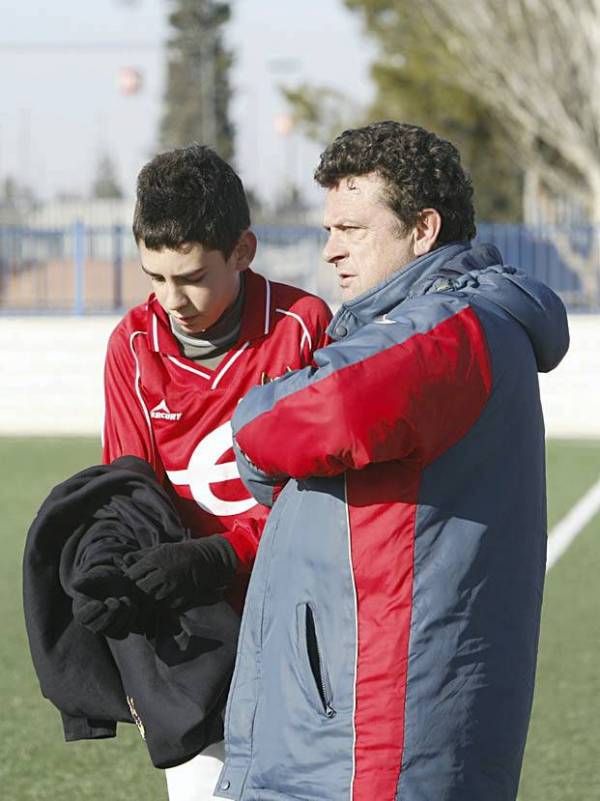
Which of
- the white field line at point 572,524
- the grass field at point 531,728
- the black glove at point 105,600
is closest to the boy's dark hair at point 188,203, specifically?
the black glove at point 105,600

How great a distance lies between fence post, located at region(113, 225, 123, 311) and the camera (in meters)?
20.5

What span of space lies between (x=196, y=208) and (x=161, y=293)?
0.64 ft

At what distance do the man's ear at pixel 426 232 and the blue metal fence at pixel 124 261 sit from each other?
55.6 feet

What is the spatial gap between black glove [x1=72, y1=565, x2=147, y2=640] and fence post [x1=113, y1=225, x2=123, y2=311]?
17.4 meters

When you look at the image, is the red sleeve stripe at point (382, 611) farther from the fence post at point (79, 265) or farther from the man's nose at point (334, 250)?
the fence post at point (79, 265)

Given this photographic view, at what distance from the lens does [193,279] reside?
3.60 m

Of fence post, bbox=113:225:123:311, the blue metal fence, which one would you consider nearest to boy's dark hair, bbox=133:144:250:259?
the blue metal fence

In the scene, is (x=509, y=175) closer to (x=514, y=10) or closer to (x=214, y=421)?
(x=514, y=10)

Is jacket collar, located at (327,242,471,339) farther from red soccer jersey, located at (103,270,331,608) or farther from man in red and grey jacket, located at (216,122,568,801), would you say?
red soccer jersey, located at (103,270,331,608)

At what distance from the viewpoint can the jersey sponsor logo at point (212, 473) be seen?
11.9 ft

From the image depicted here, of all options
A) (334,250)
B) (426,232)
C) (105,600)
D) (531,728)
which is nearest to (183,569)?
(105,600)

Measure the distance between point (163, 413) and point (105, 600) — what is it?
1.79ft

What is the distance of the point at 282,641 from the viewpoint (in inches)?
117

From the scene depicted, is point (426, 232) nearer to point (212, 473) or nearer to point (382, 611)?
point (382, 611)
